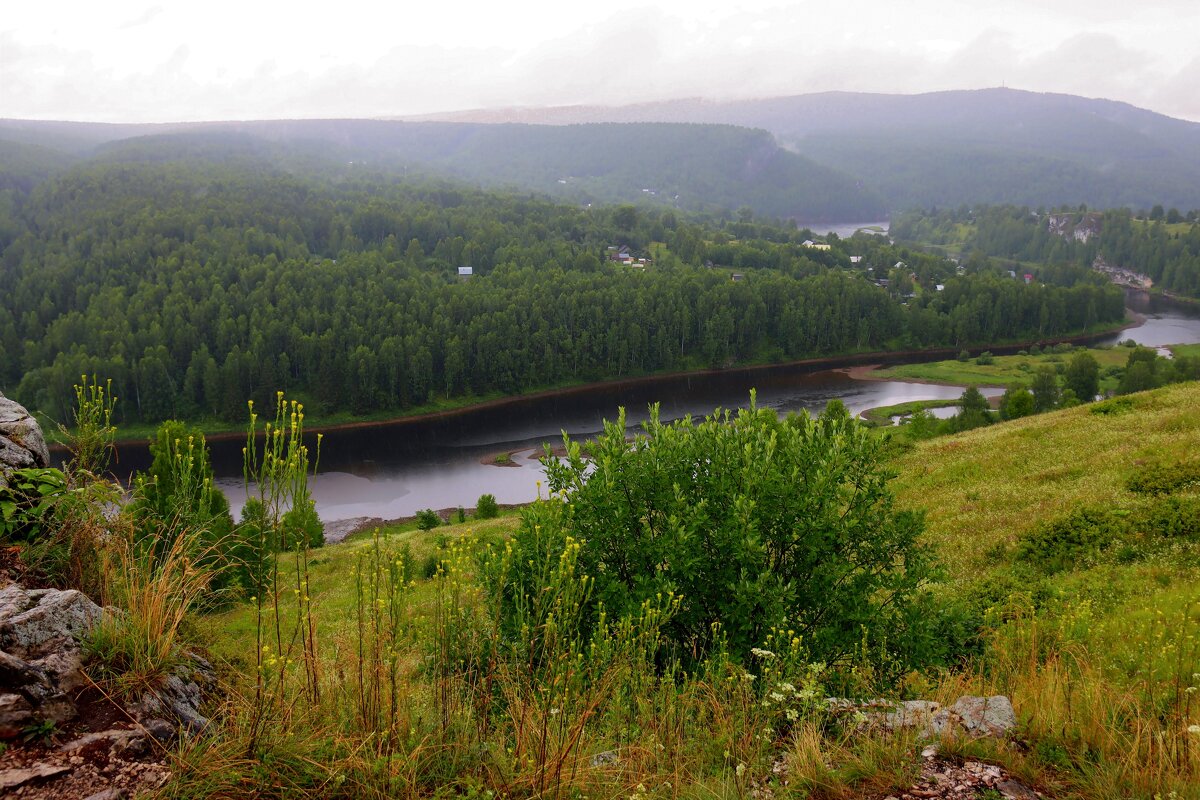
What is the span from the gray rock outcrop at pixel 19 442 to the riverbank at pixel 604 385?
61.1 metres

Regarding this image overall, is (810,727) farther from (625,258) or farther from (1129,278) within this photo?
(1129,278)

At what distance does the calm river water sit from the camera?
62.0m

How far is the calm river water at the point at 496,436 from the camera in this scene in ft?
204

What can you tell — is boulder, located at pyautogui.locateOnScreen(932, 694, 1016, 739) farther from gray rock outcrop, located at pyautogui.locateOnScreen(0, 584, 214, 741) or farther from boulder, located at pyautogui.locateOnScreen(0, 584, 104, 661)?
boulder, located at pyautogui.locateOnScreen(0, 584, 104, 661)

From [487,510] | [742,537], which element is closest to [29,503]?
[742,537]

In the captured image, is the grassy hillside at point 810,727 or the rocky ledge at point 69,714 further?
the grassy hillside at point 810,727

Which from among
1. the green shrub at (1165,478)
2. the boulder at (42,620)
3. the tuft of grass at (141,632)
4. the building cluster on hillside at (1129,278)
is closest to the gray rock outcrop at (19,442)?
the boulder at (42,620)

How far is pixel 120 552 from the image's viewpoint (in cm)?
674

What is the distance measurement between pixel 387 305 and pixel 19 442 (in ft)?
350

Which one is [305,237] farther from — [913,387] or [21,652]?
[21,652]

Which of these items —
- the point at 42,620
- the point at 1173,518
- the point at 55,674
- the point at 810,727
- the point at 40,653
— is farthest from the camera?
the point at 1173,518

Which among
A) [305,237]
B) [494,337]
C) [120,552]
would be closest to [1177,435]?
[120,552]

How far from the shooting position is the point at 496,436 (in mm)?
80438

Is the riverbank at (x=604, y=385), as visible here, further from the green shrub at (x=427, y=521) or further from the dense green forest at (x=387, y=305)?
the green shrub at (x=427, y=521)
